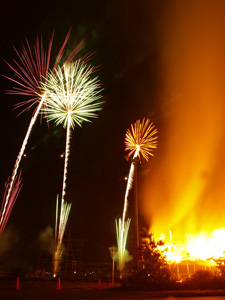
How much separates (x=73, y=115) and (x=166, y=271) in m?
12.6

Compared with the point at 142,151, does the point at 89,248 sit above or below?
below

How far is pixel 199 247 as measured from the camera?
33.1 meters

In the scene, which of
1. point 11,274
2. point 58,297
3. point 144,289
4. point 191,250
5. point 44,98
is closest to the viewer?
point 58,297

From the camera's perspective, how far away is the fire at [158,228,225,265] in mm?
30906

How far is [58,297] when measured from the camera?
1450 centimetres

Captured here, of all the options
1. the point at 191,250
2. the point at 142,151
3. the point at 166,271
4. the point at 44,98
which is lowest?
the point at 166,271

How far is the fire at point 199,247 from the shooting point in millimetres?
30906

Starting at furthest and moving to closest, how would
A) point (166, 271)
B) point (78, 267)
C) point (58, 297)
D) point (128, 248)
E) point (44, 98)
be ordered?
point (128, 248)
point (78, 267)
point (44, 98)
point (166, 271)
point (58, 297)

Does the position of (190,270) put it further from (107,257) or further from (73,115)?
(107,257)

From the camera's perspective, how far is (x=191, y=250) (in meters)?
32.5

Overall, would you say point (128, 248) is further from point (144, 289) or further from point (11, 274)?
point (144, 289)

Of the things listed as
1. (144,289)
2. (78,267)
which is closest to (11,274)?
(78,267)

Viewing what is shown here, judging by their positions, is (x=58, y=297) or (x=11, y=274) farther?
(x=11, y=274)

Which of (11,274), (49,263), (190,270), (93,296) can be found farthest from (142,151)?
(49,263)
